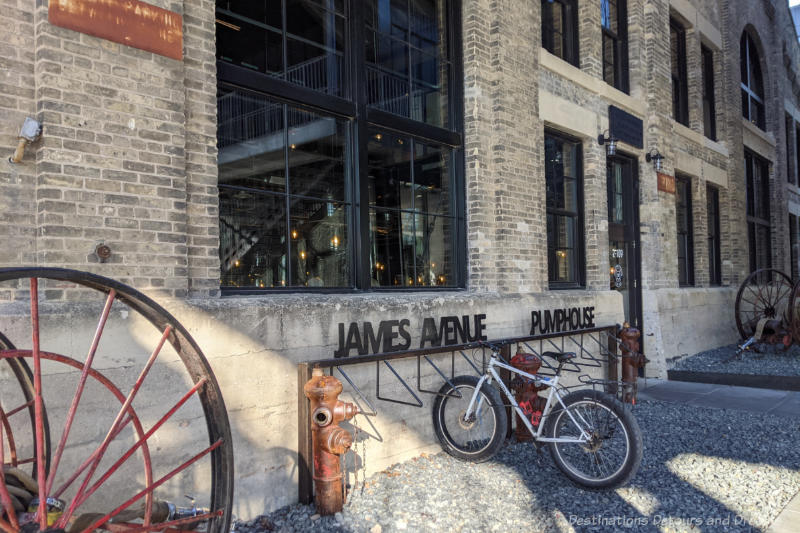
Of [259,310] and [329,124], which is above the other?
[329,124]

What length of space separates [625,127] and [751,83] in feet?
26.9

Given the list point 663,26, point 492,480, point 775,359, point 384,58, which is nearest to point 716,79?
point 663,26

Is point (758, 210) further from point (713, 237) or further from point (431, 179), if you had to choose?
A: point (431, 179)

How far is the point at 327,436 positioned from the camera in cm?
378

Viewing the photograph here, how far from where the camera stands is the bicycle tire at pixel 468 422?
4695 millimetres

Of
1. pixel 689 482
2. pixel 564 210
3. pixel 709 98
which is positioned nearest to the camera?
pixel 689 482

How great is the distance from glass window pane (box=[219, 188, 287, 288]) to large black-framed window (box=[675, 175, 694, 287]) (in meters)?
8.69

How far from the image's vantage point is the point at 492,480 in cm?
453

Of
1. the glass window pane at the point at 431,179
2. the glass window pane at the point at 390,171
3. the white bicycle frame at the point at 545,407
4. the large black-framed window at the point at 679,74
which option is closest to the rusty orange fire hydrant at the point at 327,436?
the white bicycle frame at the point at 545,407

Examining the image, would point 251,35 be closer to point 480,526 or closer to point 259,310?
point 259,310

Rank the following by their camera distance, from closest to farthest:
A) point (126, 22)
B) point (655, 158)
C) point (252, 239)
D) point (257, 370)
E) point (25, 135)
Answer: point (25, 135)
point (126, 22)
point (257, 370)
point (252, 239)
point (655, 158)

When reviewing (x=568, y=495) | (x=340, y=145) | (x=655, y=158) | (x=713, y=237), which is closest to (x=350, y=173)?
(x=340, y=145)

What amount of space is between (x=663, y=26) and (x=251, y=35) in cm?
836

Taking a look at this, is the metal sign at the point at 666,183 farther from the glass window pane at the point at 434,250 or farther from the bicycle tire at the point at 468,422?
the bicycle tire at the point at 468,422
